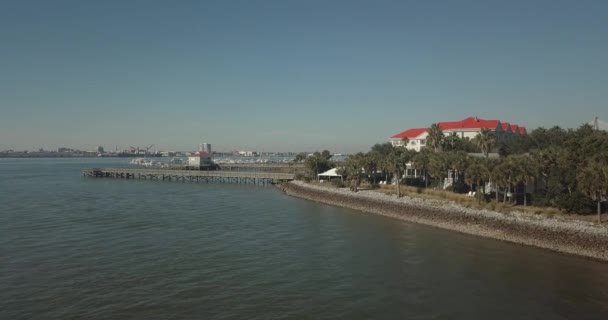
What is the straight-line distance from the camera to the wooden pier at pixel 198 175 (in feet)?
306

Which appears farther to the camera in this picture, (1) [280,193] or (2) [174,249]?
(1) [280,193]

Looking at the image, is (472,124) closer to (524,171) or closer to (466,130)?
(466,130)

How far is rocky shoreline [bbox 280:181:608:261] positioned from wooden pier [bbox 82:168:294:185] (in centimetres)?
3986

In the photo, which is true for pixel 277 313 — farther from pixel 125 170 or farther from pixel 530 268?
pixel 125 170

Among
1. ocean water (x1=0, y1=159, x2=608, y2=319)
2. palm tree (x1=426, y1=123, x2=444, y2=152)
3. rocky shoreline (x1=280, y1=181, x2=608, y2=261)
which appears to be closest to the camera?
ocean water (x1=0, y1=159, x2=608, y2=319)

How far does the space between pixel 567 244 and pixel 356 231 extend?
16.6 m

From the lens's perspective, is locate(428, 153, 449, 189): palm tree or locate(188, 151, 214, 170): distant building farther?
locate(188, 151, 214, 170): distant building

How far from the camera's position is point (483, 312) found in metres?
20.3

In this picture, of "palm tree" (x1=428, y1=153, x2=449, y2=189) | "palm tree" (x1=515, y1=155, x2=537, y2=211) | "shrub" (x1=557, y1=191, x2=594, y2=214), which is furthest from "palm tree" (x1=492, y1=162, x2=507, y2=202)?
"palm tree" (x1=428, y1=153, x2=449, y2=189)

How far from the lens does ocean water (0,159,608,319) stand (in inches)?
803

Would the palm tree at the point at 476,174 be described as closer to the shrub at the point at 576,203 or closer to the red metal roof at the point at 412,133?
the shrub at the point at 576,203

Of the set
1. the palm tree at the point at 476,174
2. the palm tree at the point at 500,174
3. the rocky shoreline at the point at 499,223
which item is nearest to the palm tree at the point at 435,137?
the rocky shoreline at the point at 499,223

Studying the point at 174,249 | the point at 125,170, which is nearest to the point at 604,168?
the point at 174,249

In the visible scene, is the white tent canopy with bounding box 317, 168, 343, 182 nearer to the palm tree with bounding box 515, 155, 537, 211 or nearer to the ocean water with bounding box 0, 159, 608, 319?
the ocean water with bounding box 0, 159, 608, 319
